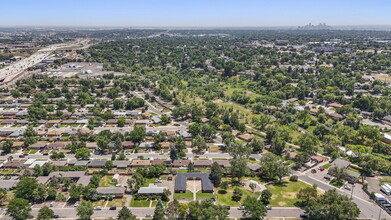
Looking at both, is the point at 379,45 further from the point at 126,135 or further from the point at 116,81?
the point at 126,135

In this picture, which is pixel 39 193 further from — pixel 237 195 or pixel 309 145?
pixel 309 145

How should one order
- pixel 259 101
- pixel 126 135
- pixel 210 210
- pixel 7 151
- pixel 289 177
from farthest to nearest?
pixel 259 101 → pixel 126 135 → pixel 7 151 → pixel 289 177 → pixel 210 210

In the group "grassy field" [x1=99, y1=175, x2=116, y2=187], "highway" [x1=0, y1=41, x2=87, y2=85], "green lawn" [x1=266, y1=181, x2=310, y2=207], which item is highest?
Result: "highway" [x1=0, y1=41, x2=87, y2=85]

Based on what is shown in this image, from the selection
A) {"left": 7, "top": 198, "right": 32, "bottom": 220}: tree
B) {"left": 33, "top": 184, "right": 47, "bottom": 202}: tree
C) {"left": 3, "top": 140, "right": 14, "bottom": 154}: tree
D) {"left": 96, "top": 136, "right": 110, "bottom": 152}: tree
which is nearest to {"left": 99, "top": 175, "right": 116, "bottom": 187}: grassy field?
{"left": 33, "top": 184, "right": 47, "bottom": 202}: tree

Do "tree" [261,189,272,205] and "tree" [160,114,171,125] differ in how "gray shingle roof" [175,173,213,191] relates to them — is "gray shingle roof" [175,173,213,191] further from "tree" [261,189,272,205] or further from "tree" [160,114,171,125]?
"tree" [160,114,171,125]

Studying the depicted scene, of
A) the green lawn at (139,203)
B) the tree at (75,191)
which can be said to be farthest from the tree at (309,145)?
the tree at (75,191)

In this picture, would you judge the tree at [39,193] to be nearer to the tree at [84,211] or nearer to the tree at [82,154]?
the tree at [84,211]

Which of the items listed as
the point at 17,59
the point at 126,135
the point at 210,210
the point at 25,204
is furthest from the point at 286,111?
→ the point at 17,59
